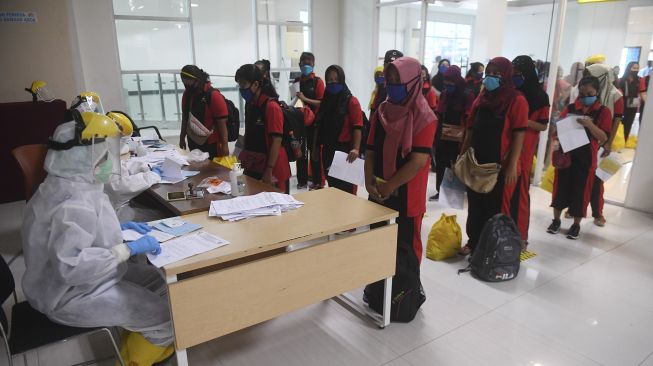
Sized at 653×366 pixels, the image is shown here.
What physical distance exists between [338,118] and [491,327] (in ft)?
6.74

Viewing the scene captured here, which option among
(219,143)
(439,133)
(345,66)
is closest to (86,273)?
(219,143)

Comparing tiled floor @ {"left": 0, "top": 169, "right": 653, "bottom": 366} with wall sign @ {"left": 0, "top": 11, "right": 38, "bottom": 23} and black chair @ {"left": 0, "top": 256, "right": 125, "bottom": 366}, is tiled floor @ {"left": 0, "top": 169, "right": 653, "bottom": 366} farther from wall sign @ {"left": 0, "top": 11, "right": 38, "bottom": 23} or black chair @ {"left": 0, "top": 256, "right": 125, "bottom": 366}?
wall sign @ {"left": 0, "top": 11, "right": 38, "bottom": 23}

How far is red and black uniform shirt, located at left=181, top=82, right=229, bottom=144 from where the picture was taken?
11.7 ft

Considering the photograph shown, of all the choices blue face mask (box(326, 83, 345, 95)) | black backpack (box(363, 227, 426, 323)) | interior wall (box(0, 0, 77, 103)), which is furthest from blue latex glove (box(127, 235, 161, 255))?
interior wall (box(0, 0, 77, 103))

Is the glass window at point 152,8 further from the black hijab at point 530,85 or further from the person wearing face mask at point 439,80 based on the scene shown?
the black hijab at point 530,85

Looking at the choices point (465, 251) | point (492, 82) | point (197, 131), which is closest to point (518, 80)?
point (492, 82)

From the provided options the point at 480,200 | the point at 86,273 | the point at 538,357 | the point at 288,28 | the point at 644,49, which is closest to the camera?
the point at 86,273

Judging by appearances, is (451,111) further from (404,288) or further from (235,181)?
(235,181)

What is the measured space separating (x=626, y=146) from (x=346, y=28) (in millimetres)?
5137

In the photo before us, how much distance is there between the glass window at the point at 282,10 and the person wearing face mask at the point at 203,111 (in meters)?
4.07

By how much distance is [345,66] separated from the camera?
8.20m

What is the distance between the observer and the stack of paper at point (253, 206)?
2178mm

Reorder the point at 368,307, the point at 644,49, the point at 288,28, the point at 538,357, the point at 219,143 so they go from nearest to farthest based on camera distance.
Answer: the point at 538,357
the point at 368,307
the point at 219,143
the point at 644,49
the point at 288,28

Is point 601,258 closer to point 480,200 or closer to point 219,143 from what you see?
point 480,200
